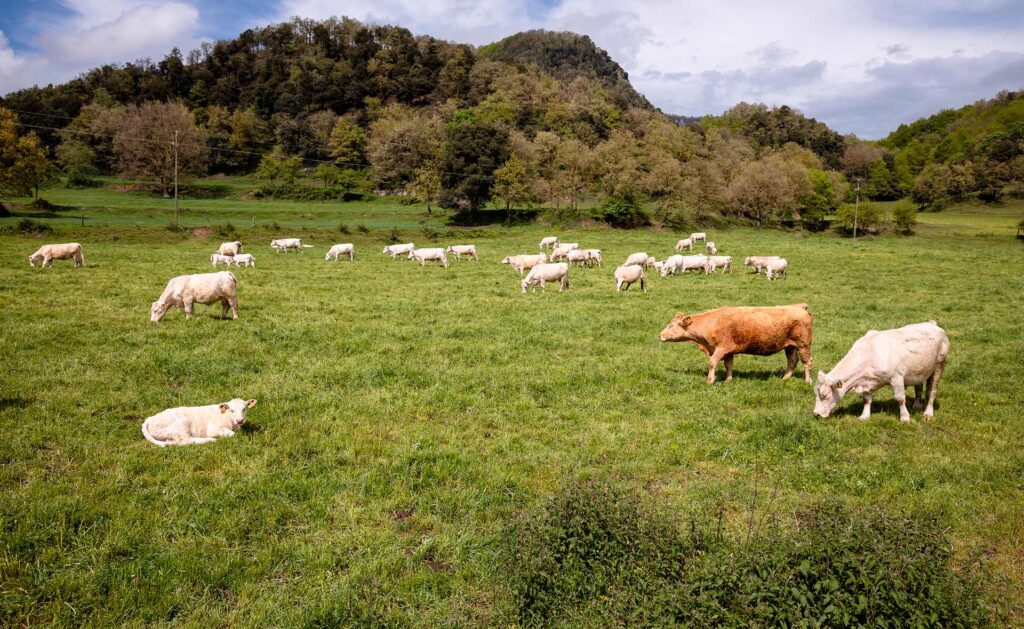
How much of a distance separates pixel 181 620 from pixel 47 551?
6.18 feet

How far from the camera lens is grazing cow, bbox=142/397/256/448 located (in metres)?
8.44

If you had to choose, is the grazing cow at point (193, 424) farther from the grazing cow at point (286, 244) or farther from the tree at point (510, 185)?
the tree at point (510, 185)

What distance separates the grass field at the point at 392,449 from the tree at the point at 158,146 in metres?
64.3

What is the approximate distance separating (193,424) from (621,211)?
197 feet

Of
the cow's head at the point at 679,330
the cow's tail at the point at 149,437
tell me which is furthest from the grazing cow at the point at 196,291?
the cow's head at the point at 679,330

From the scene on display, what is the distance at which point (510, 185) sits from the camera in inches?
2539

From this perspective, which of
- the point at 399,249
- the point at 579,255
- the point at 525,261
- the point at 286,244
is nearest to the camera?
the point at 525,261

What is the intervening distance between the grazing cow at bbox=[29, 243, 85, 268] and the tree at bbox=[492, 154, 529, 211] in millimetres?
43416

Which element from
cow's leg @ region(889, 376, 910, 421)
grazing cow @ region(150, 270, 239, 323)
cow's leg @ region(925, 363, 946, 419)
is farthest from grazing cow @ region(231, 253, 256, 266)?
cow's leg @ region(925, 363, 946, 419)

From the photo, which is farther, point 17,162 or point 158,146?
point 158,146

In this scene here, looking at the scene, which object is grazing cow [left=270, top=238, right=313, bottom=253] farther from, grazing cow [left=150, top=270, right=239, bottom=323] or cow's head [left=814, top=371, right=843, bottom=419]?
cow's head [left=814, top=371, right=843, bottom=419]

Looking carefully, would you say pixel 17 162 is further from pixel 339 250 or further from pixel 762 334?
pixel 762 334

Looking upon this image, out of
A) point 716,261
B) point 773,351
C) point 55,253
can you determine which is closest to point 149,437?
point 773,351

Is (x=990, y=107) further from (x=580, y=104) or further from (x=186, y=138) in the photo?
(x=186, y=138)
